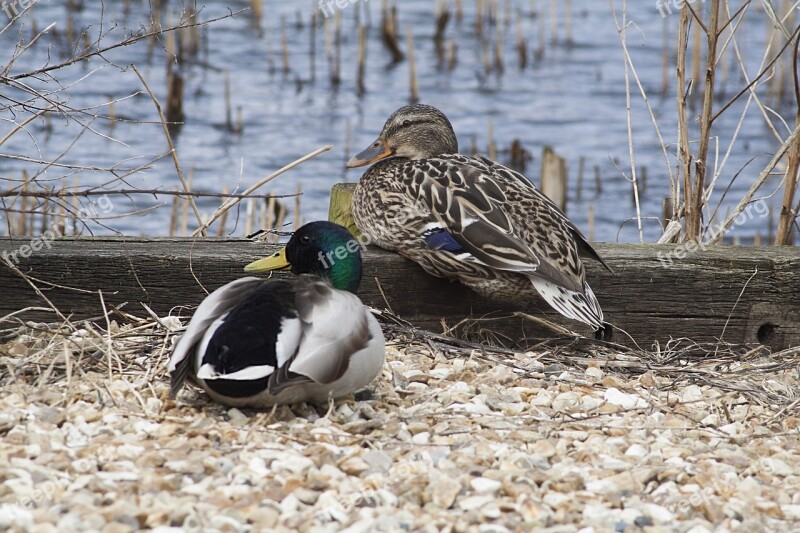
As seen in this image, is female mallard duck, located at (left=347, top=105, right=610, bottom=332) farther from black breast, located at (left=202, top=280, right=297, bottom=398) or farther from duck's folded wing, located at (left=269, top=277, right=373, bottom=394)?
black breast, located at (left=202, top=280, right=297, bottom=398)

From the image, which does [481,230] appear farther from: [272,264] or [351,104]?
[351,104]

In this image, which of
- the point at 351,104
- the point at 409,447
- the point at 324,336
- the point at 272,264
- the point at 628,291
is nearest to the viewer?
the point at 409,447

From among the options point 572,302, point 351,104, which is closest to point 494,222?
point 572,302

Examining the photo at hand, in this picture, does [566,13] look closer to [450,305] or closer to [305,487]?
[450,305]

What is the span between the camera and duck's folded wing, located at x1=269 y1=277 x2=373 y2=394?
3.28 meters

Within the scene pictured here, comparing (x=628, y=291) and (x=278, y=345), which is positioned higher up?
(x=278, y=345)

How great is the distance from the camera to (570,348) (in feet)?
14.7

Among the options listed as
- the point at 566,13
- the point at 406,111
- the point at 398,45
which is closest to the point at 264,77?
the point at 398,45

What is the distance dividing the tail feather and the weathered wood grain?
230mm

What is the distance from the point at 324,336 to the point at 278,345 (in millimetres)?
152

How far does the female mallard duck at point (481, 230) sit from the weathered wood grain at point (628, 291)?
115mm

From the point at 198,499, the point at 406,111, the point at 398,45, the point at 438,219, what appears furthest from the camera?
the point at 398,45

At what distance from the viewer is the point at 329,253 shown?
391 centimetres

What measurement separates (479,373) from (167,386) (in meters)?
1.10
